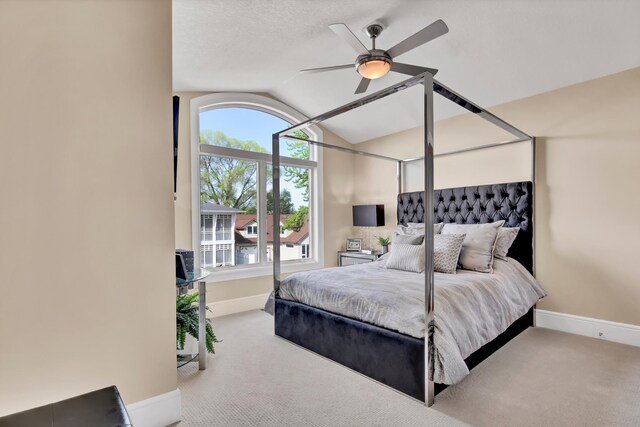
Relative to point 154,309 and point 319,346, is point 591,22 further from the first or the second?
point 154,309

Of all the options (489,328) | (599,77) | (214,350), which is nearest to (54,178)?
(214,350)

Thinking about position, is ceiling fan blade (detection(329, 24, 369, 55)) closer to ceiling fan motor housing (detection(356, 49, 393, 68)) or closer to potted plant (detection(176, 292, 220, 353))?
ceiling fan motor housing (detection(356, 49, 393, 68))

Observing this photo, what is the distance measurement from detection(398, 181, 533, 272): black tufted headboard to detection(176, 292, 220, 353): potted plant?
114 inches

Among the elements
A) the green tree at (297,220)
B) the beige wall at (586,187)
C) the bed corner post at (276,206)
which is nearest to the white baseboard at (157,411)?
the bed corner post at (276,206)

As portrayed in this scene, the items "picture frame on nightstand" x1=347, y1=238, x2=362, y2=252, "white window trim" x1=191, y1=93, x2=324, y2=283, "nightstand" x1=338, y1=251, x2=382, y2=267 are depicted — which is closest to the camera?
"white window trim" x1=191, y1=93, x2=324, y2=283

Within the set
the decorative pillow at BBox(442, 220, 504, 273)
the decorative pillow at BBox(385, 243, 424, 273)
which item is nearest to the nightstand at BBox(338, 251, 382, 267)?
the decorative pillow at BBox(385, 243, 424, 273)

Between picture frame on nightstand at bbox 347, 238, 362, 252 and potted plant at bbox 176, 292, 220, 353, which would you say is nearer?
potted plant at bbox 176, 292, 220, 353

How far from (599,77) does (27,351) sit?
15.3ft

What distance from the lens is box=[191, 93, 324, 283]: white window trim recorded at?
152 inches

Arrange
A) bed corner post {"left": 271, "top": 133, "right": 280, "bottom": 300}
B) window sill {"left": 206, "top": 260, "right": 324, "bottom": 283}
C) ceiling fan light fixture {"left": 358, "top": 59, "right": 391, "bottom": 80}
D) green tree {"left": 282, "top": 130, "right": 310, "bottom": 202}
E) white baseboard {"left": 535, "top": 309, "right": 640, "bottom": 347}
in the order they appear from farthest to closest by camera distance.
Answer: green tree {"left": 282, "top": 130, "right": 310, "bottom": 202}
window sill {"left": 206, "top": 260, "right": 324, "bottom": 283}
bed corner post {"left": 271, "top": 133, "right": 280, "bottom": 300}
white baseboard {"left": 535, "top": 309, "right": 640, "bottom": 347}
ceiling fan light fixture {"left": 358, "top": 59, "right": 391, "bottom": 80}

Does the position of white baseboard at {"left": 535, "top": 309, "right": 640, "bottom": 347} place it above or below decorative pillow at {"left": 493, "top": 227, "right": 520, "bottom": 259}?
below

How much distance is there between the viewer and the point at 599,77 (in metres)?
3.08

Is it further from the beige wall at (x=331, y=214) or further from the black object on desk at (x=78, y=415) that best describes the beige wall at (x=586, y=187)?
the black object on desk at (x=78, y=415)

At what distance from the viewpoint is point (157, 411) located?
179cm
